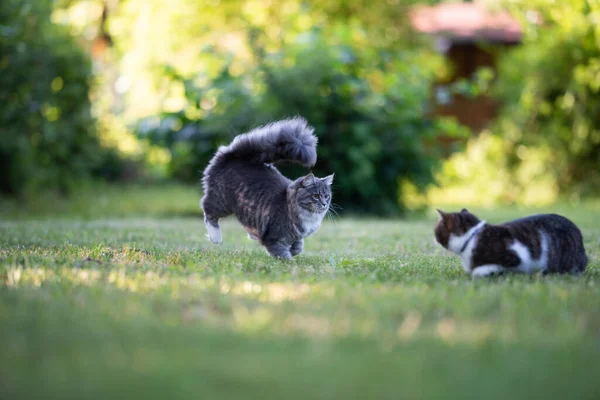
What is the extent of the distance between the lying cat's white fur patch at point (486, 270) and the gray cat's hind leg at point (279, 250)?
5.35ft

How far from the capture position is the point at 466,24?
74.2ft

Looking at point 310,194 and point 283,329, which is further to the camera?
point 310,194

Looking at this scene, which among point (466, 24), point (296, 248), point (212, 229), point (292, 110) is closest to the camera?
point (296, 248)

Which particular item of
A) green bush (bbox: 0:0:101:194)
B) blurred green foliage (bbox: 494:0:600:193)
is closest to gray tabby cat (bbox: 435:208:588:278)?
green bush (bbox: 0:0:101:194)

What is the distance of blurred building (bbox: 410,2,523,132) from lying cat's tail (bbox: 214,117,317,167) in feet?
50.1

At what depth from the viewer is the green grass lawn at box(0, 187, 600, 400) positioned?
245 cm

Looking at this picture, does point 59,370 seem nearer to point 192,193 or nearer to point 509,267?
point 509,267

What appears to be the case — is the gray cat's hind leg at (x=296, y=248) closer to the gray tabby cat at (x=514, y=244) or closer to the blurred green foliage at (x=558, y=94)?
the gray tabby cat at (x=514, y=244)

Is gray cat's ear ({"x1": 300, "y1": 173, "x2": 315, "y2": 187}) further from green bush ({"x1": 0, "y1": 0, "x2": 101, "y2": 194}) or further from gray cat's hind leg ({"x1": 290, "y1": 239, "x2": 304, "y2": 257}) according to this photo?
green bush ({"x1": 0, "y1": 0, "x2": 101, "y2": 194})

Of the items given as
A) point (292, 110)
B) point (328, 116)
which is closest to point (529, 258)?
point (292, 110)

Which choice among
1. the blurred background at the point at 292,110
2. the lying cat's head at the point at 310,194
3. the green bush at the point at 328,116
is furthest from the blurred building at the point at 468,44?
the lying cat's head at the point at 310,194

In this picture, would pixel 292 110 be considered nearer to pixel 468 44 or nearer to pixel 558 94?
pixel 558 94

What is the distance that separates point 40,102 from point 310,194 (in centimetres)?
768

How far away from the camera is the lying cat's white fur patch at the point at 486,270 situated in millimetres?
4391
